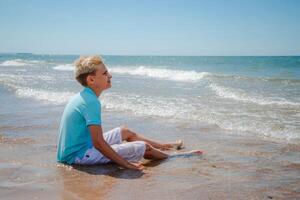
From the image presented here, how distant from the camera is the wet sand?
3748 millimetres

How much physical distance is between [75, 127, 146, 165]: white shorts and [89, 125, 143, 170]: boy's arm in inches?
7.5

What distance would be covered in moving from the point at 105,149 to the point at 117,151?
11.7 inches

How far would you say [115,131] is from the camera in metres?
5.12

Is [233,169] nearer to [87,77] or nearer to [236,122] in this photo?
[87,77]

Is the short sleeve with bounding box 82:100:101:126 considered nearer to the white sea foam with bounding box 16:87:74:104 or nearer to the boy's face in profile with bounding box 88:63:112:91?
the boy's face in profile with bounding box 88:63:112:91

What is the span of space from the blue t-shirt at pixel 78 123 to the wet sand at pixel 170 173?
0.65ft

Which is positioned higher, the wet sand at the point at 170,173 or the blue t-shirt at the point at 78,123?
the blue t-shirt at the point at 78,123

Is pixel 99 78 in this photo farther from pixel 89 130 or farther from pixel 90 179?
pixel 90 179

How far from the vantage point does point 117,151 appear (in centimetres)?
478

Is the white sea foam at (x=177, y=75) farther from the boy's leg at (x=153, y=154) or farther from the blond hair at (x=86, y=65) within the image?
the blond hair at (x=86, y=65)

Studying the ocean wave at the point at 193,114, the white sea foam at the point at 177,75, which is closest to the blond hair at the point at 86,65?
the ocean wave at the point at 193,114

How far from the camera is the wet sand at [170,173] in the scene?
12.3ft

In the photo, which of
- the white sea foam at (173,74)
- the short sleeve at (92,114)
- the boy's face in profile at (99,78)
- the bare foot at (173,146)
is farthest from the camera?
the white sea foam at (173,74)

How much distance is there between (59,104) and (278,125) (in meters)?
6.41
